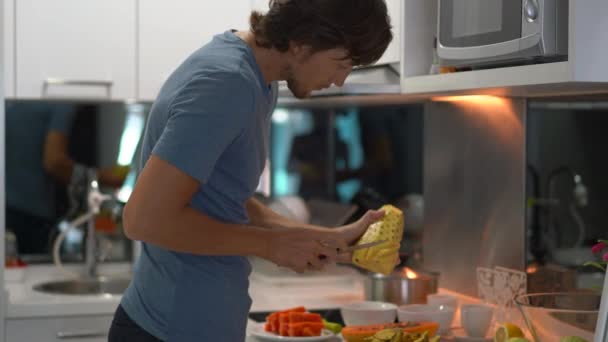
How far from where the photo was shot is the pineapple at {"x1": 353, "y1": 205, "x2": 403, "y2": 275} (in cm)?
200

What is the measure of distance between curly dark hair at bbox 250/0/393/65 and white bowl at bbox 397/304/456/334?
2.59ft

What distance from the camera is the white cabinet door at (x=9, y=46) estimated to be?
114 inches

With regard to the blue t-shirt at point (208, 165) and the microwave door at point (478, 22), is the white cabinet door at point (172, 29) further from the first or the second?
the blue t-shirt at point (208, 165)

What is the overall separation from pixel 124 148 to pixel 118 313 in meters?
1.74

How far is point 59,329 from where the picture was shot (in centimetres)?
278

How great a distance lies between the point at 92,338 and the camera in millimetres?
2807

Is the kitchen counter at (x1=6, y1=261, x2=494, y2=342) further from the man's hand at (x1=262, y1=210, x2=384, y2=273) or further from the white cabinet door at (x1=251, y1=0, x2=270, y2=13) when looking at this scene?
the white cabinet door at (x1=251, y1=0, x2=270, y2=13)

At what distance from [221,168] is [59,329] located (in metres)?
1.30

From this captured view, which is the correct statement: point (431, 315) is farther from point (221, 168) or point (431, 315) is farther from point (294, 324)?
point (221, 168)

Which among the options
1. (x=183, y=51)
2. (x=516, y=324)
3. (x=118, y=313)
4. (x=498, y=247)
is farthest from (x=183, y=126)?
(x=183, y=51)

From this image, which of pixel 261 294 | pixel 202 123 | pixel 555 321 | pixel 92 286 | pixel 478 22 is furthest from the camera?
pixel 92 286

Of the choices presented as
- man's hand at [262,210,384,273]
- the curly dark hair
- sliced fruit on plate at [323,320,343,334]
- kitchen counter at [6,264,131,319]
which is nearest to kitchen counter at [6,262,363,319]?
kitchen counter at [6,264,131,319]

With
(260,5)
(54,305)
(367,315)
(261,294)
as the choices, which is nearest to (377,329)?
(367,315)

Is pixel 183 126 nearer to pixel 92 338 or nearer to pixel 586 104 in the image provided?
pixel 586 104
